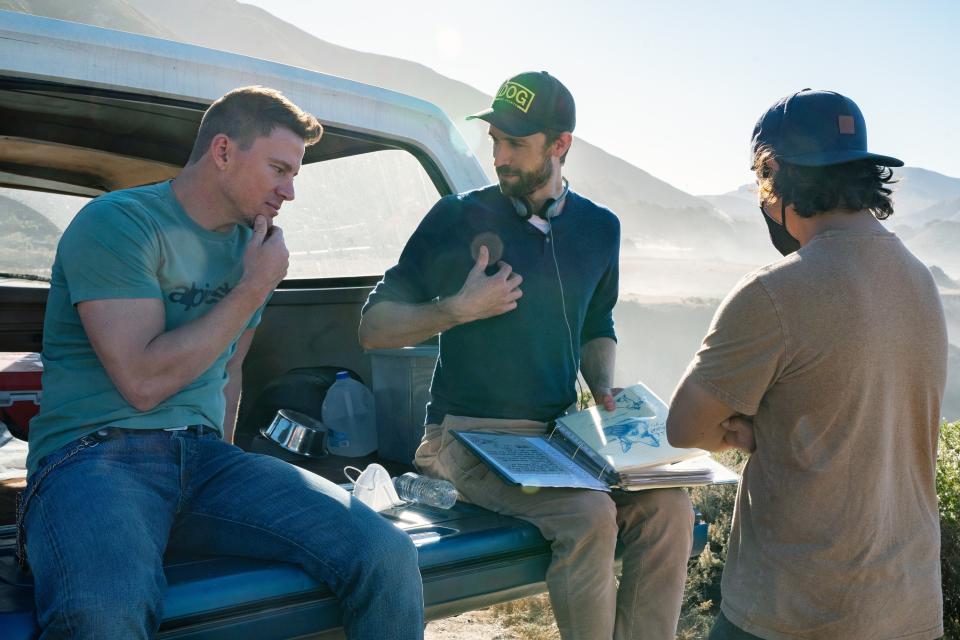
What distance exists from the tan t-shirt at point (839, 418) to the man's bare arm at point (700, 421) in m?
0.04

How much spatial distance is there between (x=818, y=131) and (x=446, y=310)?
1254mm

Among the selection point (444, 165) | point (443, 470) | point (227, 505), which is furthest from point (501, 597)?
point (444, 165)

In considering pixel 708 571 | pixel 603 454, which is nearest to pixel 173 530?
pixel 603 454

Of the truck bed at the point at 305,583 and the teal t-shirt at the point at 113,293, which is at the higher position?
the teal t-shirt at the point at 113,293

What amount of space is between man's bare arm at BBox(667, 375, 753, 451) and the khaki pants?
635mm

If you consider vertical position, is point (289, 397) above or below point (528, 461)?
below

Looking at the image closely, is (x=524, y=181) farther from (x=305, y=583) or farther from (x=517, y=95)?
(x=305, y=583)

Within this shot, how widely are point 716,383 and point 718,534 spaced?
3650mm

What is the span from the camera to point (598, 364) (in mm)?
3236

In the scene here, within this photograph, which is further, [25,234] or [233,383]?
[25,234]

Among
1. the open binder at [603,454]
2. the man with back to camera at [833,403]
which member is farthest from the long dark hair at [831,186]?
the open binder at [603,454]

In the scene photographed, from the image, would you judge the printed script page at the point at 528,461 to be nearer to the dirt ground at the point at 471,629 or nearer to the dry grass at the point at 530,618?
the dry grass at the point at 530,618

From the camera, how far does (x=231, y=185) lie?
99.2 inches

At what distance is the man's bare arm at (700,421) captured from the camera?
194cm
